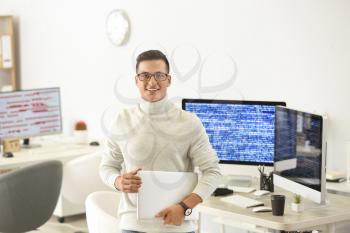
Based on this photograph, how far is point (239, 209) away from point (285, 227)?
14.0 inches

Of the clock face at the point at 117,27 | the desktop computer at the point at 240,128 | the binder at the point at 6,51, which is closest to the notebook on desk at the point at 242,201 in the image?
the desktop computer at the point at 240,128

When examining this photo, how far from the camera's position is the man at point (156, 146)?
8.19 feet

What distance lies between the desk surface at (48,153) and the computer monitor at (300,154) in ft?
6.27

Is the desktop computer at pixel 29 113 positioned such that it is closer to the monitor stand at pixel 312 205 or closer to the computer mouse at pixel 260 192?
the computer mouse at pixel 260 192

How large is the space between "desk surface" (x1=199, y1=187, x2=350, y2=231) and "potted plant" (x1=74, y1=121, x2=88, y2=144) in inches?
91.7

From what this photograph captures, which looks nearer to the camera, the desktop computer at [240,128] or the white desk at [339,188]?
the white desk at [339,188]

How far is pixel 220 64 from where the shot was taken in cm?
463

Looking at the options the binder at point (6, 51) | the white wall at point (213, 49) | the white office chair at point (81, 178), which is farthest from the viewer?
the binder at point (6, 51)

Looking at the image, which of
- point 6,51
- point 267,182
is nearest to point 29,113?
point 6,51

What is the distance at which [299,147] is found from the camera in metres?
3.42

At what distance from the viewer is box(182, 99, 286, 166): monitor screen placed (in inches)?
151

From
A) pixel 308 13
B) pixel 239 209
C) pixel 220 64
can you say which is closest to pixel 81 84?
pixel 220 64

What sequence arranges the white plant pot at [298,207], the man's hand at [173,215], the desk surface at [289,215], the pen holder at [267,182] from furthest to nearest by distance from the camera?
the pen holder at [267,182] → the white plant pot at [298,207] → the desk surface at [289,215] → the man's hand at [173,215]

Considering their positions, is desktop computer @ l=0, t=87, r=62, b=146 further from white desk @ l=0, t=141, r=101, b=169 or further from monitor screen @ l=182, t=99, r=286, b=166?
monitor screen @ l=182, t=99, r=286, b=166
